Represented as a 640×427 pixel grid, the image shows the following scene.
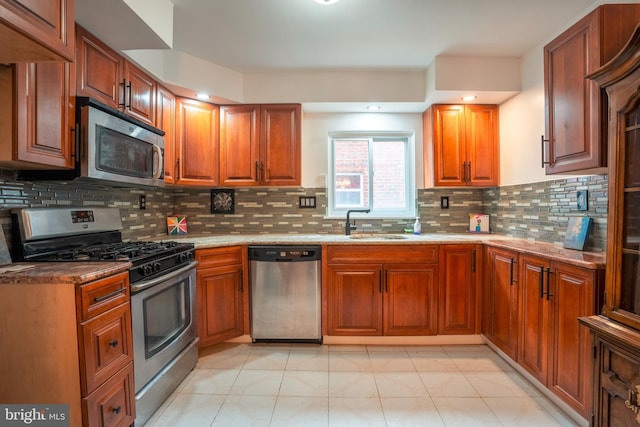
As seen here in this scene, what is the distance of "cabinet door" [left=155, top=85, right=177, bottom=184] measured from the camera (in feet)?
7.68

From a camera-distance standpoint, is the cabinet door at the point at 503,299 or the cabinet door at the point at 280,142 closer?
the cabinet door at the point at 503,299

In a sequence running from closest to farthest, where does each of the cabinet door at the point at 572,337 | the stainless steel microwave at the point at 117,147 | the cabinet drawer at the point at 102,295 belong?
1. the cabinet drawer at the point at 102,295
2. the cabinet door at the point at 572,337
3. the stainless steel microwave at the point at 117,147

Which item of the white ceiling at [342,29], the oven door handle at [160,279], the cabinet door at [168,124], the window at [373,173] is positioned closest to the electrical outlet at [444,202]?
the window at [373,173]

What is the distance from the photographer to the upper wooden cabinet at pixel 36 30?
96cm

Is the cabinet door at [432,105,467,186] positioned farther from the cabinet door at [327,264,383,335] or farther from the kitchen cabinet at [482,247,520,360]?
the cabinet door at [327,264,383,335]

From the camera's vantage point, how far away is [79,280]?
118 centimetres

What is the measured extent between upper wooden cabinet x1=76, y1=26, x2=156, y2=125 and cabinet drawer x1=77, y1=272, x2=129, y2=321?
1.05m

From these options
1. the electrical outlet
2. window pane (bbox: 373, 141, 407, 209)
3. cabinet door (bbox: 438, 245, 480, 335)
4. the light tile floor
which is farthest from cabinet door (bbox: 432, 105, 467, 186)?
the light tile floor

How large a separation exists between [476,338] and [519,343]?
0.55 m

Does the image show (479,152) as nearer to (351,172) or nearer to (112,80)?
(351,172)

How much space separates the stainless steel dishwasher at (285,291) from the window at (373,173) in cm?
88

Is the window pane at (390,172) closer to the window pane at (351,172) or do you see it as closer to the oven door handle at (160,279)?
the window pane at (351,172)

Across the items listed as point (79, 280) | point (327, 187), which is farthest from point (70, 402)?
point (327, 187)

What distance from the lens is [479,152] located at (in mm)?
2781
